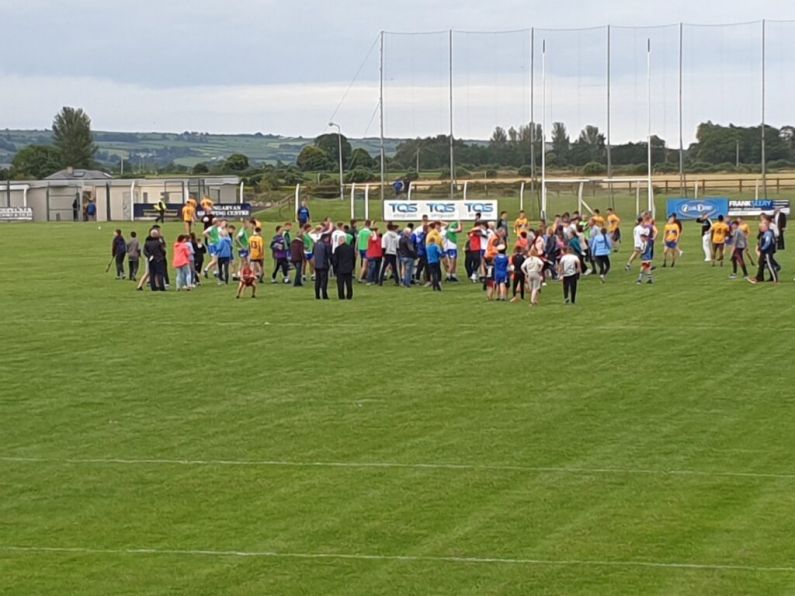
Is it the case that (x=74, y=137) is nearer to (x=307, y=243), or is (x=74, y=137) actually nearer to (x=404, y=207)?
(x=404, y=207)

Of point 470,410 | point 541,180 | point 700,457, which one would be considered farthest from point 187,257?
point 541,180

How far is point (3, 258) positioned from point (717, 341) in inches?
1278

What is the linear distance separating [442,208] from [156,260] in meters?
29.9

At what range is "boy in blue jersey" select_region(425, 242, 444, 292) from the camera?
3803 centimetres

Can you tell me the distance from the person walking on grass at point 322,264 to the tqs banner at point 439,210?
94.7 feet

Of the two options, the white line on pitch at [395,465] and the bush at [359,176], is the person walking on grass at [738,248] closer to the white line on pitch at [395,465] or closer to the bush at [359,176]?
the white line on pitch at [395,465]

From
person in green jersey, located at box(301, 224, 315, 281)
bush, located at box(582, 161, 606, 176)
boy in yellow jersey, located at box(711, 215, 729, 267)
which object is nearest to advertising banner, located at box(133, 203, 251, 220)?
bush, located at box(582, 161, 606, 176)

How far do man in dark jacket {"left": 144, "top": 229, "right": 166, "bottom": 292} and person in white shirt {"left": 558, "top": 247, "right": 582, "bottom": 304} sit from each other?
10292 millimetres

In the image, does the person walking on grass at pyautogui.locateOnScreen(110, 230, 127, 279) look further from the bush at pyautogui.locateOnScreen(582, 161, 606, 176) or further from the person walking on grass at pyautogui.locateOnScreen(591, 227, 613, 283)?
the bush at pyautogui.locateOnScreen(582, 161, 606, 176)

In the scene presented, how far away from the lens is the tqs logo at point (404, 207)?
67125 millimetres

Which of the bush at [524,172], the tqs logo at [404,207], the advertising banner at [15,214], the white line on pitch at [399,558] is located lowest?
the white line on pitch at [399,558]

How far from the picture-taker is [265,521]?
13672mm

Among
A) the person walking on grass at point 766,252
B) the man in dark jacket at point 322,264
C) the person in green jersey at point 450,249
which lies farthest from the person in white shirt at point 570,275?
the person in green jersey at point 450,249

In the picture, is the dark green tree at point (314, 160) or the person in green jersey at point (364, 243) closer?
the person in green jersey at point (364, 243)
